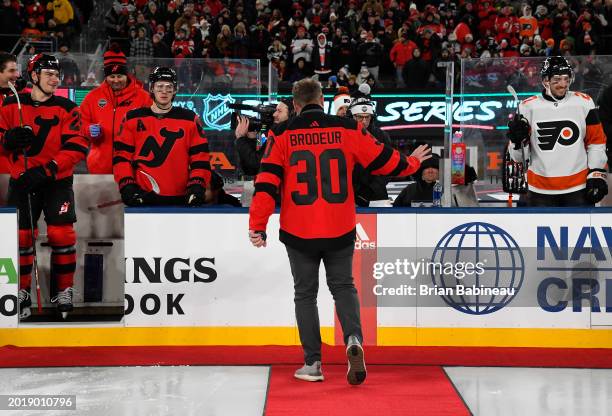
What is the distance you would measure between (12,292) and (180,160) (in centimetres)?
142

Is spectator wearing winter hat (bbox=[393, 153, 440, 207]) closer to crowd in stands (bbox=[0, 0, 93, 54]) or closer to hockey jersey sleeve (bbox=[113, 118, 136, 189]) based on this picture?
hockey jersey sleeve (bbox=[113, 118, 136, 189])

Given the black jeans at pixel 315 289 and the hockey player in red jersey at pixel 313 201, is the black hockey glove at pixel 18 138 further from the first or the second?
the black jeans at pixel 315 289

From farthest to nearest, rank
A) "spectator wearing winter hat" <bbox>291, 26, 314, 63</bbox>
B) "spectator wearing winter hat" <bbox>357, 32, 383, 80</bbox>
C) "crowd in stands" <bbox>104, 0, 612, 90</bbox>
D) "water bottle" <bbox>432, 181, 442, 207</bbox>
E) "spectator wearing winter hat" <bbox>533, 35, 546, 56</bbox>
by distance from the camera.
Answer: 1. "spectator wearing winter hat" <bbox>291, 26, 314, 63</bbox>
2. "spectator wearing winter hat" <bbox>357, 32, 383, 80</bbox>
3. "crowd in stands" <bbox>104, 0, 612, 90</bbox>
4. "spectator wearing winter hat" <bbox>533, 35, 546, 56</bbox>
5. "water bottle" <bbox>432, 181, 442, 207</bbox>

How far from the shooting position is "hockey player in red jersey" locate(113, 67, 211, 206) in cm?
678

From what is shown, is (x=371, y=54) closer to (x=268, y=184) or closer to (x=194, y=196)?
(x=194, y=196)

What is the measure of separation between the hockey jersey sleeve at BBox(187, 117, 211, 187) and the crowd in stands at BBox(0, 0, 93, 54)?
39.4ft

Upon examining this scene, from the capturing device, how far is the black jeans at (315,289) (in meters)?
5.60

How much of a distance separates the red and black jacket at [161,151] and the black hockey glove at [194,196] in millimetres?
45

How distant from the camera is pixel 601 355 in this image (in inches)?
249

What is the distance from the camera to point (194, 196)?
6691 mm

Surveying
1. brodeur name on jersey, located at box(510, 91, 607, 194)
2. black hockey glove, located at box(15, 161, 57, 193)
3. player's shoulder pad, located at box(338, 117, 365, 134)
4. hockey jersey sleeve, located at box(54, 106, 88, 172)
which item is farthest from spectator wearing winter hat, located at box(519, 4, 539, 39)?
player's shoulder pad, located at box(338, 117, 365, 134)

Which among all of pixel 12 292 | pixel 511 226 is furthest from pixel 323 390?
pixel 12 292

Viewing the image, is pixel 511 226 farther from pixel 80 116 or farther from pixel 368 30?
pixel 368 30

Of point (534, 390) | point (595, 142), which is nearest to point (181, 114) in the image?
point (595, 142)
